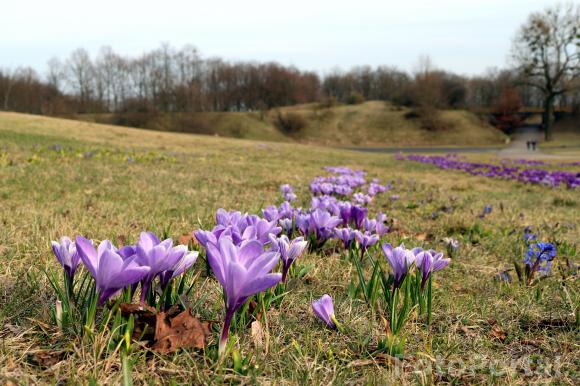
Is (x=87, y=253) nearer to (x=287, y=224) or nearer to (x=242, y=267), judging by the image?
(x=242, y=267)

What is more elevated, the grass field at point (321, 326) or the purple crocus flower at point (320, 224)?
the purple crocus flower at point (320, 224)

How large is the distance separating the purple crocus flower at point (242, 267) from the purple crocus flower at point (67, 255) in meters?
0.52

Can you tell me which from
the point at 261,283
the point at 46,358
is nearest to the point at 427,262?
the point at 261,283

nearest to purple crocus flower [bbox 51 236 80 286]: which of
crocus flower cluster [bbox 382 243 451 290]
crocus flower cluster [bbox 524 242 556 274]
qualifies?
crocus flower cluster [bbox 382 243 451 290]

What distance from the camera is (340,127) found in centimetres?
6606

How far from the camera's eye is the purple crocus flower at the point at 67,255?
4.45 feet

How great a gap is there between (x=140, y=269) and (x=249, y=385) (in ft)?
1.54

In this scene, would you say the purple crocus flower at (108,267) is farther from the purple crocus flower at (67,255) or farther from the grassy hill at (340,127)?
the grassy hill at (340,127)

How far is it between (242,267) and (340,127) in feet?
217

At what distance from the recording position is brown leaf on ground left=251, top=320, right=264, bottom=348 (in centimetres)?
143

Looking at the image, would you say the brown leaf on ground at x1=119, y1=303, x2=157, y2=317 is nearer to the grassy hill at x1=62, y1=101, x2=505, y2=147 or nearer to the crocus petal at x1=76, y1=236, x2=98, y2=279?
the crocus petal at x1=76, y1=236, x2=98, y2=279

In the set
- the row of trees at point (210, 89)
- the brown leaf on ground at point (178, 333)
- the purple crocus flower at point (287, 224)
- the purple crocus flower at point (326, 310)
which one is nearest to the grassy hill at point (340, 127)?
the row of trees at point (210, 89)

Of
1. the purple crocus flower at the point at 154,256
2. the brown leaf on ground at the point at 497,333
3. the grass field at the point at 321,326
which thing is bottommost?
the brown leaf on ground at the point at 497,333

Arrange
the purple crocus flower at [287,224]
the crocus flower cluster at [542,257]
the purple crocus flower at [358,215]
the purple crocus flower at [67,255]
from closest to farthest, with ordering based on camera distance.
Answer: the purple crocus flower at [67,255], the crocus flower cluster at [542,257], the purple crocus flower at [287,224], the purple crocus flower at [358,215]
